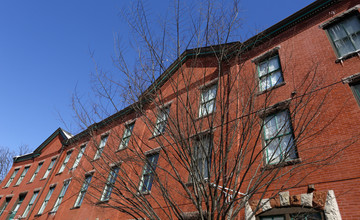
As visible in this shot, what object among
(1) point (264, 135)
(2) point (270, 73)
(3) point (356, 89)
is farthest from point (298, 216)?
(2) point (270, 73)

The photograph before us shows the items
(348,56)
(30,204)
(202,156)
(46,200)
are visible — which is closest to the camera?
(202,156)

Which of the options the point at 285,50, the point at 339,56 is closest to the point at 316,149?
the point at 339,56

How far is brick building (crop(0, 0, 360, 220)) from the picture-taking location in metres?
5.32

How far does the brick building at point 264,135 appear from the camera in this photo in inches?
210

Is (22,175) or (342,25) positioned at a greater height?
(342,25)

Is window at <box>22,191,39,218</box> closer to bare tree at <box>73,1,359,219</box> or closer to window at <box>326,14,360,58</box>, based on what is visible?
bare tree at <box>73,1,359,219</box>

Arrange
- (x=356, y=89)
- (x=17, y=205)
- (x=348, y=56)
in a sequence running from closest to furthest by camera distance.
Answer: (x=356, y=89), (x=348, y=56), (x=17, y=205)

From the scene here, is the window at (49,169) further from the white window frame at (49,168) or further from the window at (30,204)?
the window at (30,204)

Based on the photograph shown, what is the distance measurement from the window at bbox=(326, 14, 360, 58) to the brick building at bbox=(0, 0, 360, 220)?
35mm

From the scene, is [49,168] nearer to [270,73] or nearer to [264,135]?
[264,135]

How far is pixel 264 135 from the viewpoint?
27.3 ft

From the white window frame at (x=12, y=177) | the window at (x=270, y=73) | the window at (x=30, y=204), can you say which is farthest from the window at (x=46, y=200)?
the window at (x=270, y=73)

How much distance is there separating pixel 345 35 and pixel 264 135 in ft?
16.4

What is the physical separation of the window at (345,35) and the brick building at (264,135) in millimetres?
35
